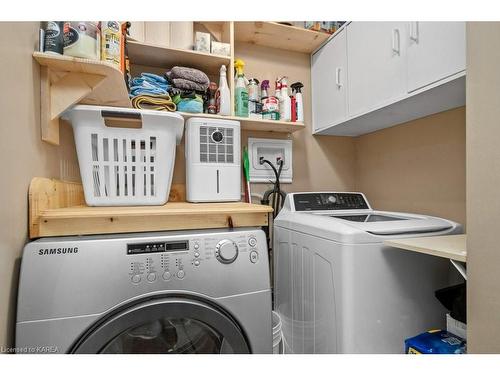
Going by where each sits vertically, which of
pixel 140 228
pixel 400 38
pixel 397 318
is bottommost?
pixel 397 318

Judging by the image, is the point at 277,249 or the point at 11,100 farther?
the point at 277,249

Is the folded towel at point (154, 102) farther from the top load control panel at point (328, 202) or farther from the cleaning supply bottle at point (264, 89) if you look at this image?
the top load control panel at point (328, 202)

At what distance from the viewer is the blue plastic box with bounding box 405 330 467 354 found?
38.4 inches

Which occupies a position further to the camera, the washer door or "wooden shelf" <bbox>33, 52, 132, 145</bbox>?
"wooden shelf" <bbox>33, 52, 132, 145</bbox>

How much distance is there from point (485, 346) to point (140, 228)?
1.12 m

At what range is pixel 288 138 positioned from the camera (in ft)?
6.72

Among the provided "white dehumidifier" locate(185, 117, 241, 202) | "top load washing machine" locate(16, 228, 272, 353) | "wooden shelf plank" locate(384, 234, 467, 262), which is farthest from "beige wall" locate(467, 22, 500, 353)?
"white dehumidifier" locate(185, 117, 241, 202)

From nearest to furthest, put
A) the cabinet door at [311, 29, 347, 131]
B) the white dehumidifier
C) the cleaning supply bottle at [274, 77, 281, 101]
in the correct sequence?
the white dehumidifier < the cabinet door at [311, 29, 347, 131] < the cleaning supply bottle at [274, 77, 281, 101]

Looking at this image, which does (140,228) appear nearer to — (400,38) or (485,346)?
(485,346)

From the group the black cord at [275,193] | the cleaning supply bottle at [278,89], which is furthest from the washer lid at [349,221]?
the cleaning supply bottle at [278,89]

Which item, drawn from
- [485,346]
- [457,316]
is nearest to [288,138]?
[457,316]

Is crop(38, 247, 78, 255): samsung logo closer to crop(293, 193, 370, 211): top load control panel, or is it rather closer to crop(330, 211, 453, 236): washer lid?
crop(330, 211, 453, 236): washer lid

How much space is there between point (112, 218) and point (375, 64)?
1507 millimetres

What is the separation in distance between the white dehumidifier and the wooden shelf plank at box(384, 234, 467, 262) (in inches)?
32.3
